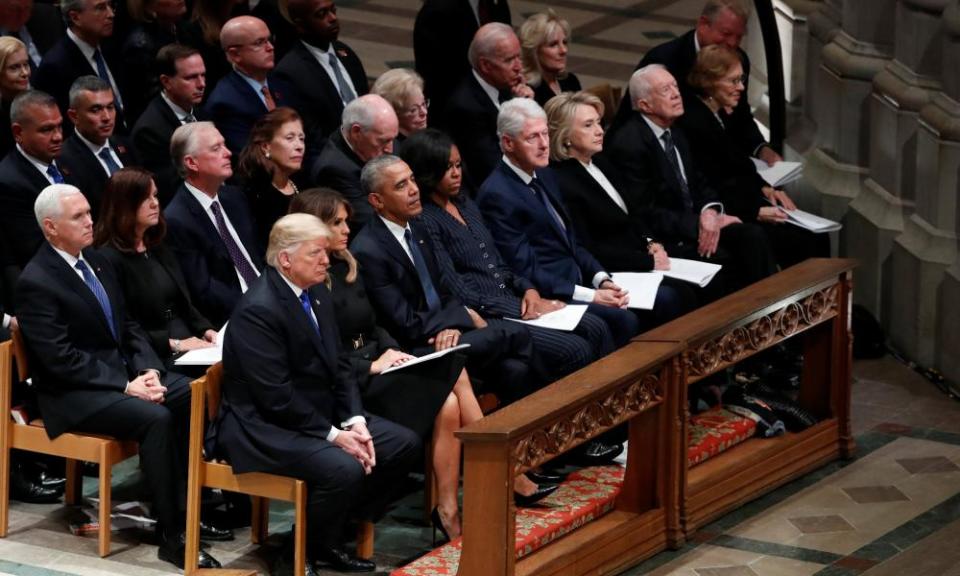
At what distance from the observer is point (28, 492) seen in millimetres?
8070

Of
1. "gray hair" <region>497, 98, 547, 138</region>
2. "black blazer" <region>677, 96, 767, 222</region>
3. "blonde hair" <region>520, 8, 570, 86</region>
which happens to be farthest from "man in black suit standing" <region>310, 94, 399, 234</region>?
"black blazer" <region>677, 96, 767, 222</region>

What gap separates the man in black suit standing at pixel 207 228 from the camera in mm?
8008

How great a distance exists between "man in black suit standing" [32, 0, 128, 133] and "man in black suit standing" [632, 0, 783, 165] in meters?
2.51

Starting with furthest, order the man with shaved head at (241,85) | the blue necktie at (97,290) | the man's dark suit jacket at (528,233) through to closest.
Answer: the man with shaved head at (241,85), the man's dark suit jacket at (528,233), the blue necktie at (97,290)

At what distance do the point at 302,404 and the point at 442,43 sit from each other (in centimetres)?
318

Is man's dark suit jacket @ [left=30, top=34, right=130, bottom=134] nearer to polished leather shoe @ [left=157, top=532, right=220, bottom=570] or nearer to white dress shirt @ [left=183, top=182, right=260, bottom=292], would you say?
white dress shirt @ [left=183, top=182, right=260, bottom=292]

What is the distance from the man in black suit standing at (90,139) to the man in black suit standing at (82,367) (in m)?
0.77

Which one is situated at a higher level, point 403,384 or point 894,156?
point 894,156

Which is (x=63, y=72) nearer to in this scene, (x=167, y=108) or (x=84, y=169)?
(x=167, y=108)

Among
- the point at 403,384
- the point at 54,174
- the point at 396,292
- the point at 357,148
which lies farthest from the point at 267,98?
the point at 403,384

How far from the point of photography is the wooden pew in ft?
22.2

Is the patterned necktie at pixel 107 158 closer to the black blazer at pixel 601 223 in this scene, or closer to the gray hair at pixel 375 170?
the gray hair at pixel 375 170

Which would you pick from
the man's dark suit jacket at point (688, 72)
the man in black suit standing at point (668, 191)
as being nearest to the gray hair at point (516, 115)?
the man in black suit standing at point (668, 191)

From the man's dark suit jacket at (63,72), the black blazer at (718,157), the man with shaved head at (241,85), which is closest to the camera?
the man with shaved head at (241,85)
